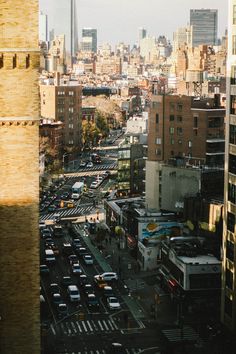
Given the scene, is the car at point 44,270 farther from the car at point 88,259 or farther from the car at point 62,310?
the car at point 62,310

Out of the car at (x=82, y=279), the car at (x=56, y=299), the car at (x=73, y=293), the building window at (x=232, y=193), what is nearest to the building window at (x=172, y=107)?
the car at (x=82, y=279)

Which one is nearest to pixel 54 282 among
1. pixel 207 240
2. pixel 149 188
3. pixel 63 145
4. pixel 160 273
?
pixel 160 273

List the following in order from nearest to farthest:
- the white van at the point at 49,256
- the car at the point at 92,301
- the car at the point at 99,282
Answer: the car at the point at 92,301
the car at the point at 99,282
the white van at the point at 49,256

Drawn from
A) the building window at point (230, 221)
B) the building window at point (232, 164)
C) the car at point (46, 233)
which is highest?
the building window at point (232, 164)

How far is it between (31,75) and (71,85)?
338 ft

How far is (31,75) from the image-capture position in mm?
22000

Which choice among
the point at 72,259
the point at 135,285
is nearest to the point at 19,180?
the point at 135,285

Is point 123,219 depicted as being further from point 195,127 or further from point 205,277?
point 205,277

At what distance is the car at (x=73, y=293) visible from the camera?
47.7 meters

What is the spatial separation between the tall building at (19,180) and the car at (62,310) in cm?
2290

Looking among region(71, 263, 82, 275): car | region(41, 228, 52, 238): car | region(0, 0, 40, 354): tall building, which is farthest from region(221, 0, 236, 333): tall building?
region(41, 228, 52, 238): car

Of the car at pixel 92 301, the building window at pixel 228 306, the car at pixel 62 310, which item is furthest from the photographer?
the car at pixel 92 301

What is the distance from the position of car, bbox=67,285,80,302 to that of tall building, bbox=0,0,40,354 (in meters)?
25.5

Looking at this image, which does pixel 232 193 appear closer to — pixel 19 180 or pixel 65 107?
pixel 19 180
